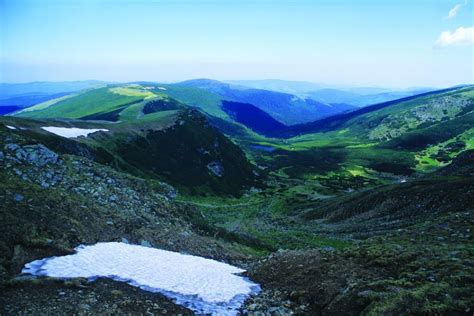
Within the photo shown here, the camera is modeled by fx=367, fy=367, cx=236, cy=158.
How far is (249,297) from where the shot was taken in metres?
20.8

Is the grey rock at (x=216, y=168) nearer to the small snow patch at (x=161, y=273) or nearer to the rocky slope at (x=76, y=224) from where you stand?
the rocky slope at (x=76, y=224)

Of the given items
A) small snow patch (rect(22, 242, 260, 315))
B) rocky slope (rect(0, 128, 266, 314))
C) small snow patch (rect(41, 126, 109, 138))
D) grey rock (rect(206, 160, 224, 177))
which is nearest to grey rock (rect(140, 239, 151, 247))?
rocky slope (rect(0, 128, 266, 314))

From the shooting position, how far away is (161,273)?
897 inches

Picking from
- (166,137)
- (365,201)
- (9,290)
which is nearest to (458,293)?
(9,290)

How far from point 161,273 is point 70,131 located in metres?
88.4

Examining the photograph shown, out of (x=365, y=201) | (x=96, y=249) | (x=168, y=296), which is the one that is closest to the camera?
(x=168, y=296)

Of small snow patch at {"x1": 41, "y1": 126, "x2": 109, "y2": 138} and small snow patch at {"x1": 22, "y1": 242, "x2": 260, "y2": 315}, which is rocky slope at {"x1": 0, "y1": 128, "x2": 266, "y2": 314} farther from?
small snow patch at {"x1": 41, "y1": 126, "x2": 109, "y2": 138}

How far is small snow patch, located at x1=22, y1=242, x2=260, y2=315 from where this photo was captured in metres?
19.5

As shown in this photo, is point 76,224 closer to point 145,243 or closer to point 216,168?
point 145,243

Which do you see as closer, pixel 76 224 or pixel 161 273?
pixel 161 273

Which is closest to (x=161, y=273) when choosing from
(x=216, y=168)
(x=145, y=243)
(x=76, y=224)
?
(x=145, y=243)

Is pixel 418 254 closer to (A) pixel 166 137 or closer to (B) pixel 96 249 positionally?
(B) pixel 96 249

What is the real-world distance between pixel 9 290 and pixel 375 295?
17127 millimetres

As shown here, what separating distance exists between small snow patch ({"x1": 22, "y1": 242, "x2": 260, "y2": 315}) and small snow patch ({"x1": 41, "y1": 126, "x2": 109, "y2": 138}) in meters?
75.4
